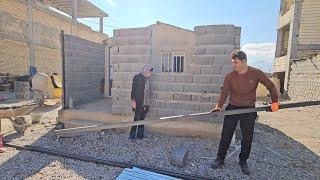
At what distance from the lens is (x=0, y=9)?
613 inches

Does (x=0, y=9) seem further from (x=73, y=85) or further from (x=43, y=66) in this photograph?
(x=73, y=85)

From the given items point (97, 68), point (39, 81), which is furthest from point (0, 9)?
point (97, 68)

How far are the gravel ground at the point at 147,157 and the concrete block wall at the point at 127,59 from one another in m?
0.85

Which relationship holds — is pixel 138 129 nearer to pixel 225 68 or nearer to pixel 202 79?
pixel 202 79

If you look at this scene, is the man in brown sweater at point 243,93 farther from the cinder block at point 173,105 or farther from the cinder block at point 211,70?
the cinder block at point 173,105

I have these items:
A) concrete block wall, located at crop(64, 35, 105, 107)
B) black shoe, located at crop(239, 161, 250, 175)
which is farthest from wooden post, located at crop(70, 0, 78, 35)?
black shoe, located at crop(239, 161, 250, 175)

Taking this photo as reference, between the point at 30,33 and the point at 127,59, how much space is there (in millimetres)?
15347

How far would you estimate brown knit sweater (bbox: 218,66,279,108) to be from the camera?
381 cm

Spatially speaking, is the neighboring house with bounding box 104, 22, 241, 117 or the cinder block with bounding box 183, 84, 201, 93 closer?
the neighboring house with bounding box 104, 22, 241, 117

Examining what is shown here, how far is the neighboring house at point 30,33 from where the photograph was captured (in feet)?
53.1

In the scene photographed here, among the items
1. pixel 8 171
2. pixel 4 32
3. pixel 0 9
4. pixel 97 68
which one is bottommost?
pixel 8 171

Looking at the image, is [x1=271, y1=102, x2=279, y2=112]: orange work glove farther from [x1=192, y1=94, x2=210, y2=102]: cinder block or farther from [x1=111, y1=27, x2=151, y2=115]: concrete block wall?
[x1=111, y1=27, x2=151, y2=115]: concrete block wall

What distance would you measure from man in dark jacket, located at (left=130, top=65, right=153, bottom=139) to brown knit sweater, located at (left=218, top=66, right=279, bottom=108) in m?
2.08

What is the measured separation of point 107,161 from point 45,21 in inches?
765
